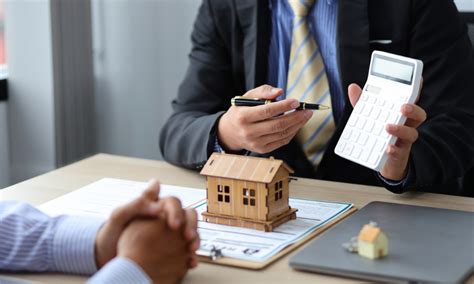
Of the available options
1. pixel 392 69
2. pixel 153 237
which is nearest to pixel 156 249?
pixel 153 237

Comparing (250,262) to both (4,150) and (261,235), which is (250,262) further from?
(4,150)

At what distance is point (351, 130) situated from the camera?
1151 mm

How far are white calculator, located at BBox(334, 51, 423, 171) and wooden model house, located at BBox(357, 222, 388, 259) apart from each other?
20cm

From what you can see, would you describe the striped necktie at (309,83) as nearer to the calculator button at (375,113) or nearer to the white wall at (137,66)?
the calculator button at (375,113)

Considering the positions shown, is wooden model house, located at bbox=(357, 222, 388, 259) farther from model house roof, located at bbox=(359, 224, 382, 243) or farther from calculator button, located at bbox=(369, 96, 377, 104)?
calculator button, located at bbox=(369, 96, 377, 104)

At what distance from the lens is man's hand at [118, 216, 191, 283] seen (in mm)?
842

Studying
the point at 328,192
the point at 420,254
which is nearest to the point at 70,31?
the point at 328,192

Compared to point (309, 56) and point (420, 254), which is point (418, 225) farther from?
point (309, 56)

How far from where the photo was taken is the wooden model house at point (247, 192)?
1.03 m

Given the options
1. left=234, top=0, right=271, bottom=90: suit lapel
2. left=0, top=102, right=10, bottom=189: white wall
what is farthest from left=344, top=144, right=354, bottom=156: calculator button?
left=0, top=102, right=10, bottom=189: white wall

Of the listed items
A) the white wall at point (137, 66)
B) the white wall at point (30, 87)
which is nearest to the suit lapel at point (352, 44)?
the white wall at point (137, 66)

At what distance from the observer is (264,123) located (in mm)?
1228

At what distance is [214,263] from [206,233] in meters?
0.10

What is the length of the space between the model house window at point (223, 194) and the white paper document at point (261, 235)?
0.12 ft
